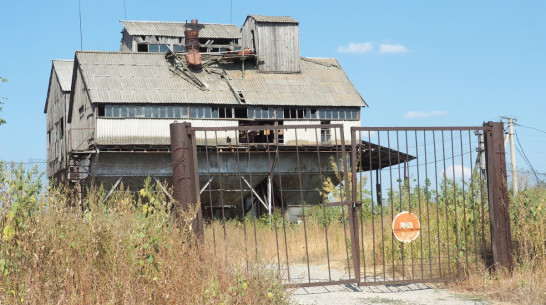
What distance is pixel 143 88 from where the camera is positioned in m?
28.6

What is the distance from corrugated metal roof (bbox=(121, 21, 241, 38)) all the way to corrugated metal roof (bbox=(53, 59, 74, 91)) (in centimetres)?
437

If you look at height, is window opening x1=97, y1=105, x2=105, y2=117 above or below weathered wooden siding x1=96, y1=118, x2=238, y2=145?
above

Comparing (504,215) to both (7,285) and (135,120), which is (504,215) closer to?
(7,285)

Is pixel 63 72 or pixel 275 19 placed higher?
pixel 275 19

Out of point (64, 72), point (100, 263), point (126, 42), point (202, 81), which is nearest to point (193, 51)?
point (202, 81)

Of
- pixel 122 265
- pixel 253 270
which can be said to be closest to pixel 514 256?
pixel 253 270

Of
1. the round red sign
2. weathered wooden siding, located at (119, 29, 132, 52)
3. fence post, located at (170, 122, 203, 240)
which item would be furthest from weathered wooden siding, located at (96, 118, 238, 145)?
fence post, located at (170, 122, 203, 240)

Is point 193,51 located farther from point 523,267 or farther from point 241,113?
point 523,267

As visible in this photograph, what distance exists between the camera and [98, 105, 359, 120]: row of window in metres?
27.9

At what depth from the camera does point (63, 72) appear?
123 feet

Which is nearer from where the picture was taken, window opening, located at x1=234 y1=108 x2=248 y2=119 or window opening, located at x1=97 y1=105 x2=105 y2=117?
window opening, located at x1=97 y1=105 x2=105 y2=117

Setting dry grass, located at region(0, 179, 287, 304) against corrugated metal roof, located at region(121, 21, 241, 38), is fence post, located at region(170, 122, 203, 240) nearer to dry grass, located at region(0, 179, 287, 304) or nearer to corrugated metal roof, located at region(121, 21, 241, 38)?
dry grass, located at region(0, 179, 287, 304)

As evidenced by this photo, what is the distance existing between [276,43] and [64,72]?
12.6 meters

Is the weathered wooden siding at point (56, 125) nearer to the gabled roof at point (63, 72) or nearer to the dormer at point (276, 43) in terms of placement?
the gabled roof at point (63, 72)
